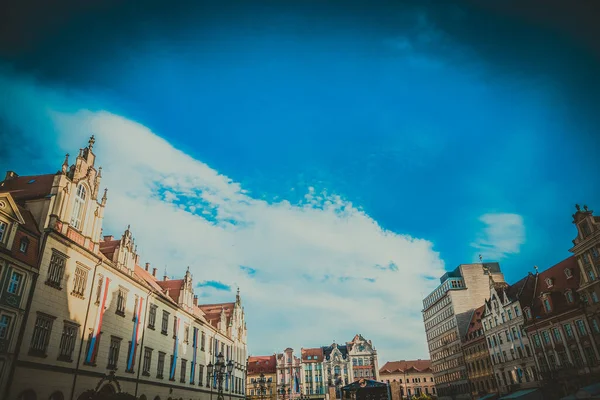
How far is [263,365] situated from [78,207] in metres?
86.6

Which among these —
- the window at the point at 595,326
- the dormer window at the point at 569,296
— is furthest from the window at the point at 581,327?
the dormer window at the point at 569,296

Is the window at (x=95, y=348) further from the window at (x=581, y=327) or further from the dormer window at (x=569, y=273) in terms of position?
the dormer window at (x=569, y=273)

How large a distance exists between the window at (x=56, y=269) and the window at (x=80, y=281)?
1.49 metres

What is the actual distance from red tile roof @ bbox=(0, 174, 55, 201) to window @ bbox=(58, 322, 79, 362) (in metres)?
9.63

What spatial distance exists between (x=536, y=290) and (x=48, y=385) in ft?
198

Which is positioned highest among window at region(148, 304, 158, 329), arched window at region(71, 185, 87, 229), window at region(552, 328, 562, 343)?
arched window at region(71, 185, 87, 229)

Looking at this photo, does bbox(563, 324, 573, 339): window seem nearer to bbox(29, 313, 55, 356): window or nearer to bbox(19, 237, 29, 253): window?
bbox(29, 313, 55, 356): window

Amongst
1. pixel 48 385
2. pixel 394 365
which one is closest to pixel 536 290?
pixel 48 385

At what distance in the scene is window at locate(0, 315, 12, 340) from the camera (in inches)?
860

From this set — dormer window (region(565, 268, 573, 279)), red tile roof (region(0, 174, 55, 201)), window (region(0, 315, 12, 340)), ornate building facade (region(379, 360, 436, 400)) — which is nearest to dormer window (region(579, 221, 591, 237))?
dormer window (region(565, 268, 573, 279))

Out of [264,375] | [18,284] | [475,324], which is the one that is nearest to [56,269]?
[18,284]

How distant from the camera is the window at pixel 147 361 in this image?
36.9 metres

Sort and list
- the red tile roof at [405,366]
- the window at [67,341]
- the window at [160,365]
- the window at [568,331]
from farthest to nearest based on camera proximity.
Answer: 1. the red tile roof at [405,366]
2. the window at [568,331]
3. the window at [160,365]
4. the window at [67,341]

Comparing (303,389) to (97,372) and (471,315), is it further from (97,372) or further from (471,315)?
(97,372)
